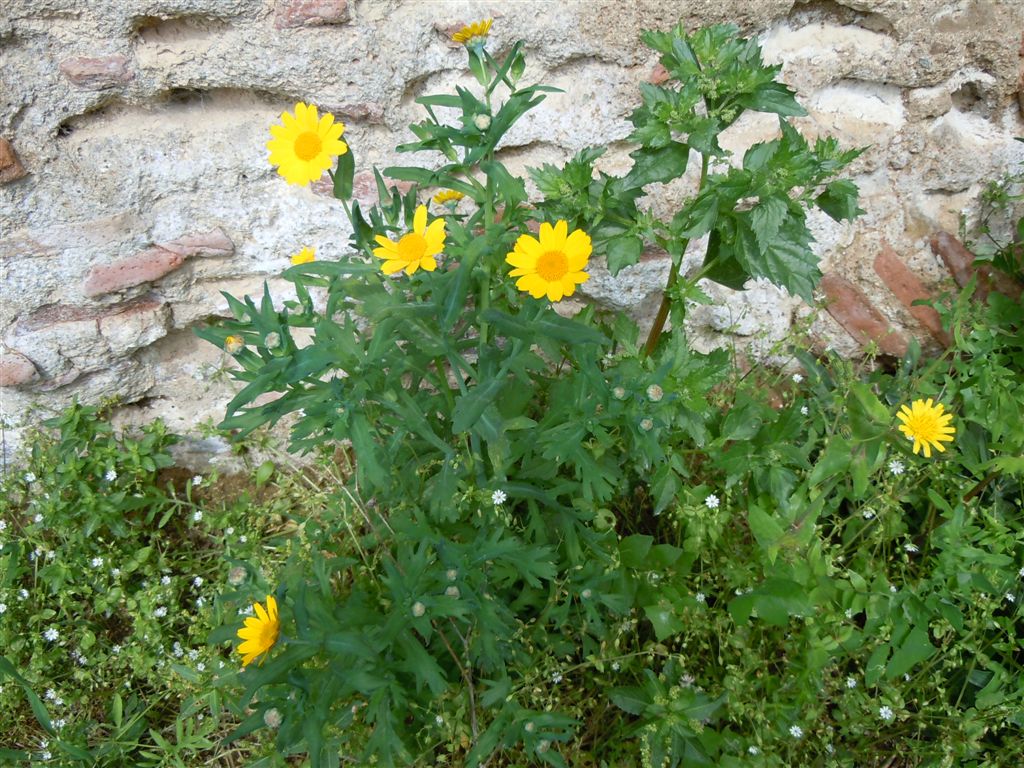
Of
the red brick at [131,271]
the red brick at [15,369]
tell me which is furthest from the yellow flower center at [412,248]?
the red brick at [15,369]

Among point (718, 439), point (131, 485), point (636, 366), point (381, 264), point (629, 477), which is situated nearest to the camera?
point (381, 264)

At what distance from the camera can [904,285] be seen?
2453 millimetres

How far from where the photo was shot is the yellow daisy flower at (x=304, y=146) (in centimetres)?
155

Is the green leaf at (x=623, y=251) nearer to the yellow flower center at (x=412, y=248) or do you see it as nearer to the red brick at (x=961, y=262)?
the yellow flower center at (x=412, y=248)

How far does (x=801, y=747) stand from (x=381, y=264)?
156 centimetres

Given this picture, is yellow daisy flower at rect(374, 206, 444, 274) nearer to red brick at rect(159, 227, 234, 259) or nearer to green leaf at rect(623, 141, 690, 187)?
green leaf at rect(623, 141, 690, 187)

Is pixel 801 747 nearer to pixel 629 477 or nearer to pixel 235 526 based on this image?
pixel 629 477

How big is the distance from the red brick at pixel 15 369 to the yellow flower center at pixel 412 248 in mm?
1428

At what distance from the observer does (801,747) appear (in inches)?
74.9

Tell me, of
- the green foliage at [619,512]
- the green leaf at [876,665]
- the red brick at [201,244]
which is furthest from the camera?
the red brick at [201,244]

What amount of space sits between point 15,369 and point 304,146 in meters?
1.31

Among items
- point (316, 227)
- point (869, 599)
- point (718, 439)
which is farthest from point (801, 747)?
point (316, 227)

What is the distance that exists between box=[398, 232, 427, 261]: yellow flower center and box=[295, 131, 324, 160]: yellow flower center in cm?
28

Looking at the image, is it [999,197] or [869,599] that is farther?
[999,197]
